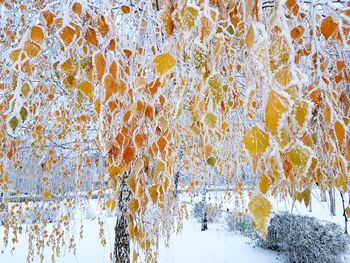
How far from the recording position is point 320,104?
1.19 metres

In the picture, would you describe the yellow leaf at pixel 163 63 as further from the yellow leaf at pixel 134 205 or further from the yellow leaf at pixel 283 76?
the yellow leaf at pixel 134 205

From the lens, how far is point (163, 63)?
34.4 inches

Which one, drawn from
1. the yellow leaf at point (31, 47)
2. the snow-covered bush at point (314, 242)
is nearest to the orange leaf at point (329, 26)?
the yellow leaf at point (31, 47)

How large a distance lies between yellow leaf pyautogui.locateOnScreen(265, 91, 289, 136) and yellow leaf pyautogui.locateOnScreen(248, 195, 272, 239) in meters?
0.18

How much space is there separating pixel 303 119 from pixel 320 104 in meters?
0.59

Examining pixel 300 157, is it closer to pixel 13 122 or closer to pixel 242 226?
pixel 13 122

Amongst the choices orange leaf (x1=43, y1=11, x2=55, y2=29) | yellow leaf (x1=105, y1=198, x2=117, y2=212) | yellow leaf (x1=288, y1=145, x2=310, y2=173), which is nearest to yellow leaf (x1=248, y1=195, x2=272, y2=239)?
yellow leaf (x1=288, y1=145, x2=310, y2=173)

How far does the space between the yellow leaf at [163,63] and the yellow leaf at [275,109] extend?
0.36 m

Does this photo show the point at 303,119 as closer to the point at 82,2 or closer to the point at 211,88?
the point at 211,88

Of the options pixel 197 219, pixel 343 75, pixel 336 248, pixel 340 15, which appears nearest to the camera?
pixel 340 15

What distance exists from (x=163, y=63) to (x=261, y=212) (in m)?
0.47

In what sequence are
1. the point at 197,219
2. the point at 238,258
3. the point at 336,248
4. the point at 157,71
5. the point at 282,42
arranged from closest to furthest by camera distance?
the point at 282,42
the point at 157,71
the point at 336,248
the point at 238,258
the point at 197,219

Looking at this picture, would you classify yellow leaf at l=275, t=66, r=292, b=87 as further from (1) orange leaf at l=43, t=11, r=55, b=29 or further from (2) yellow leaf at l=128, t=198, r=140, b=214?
(1) orange leaf at l=43, t=11, r=55, b=29

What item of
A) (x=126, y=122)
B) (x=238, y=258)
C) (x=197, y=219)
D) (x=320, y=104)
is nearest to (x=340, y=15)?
(x=320, y=104)
